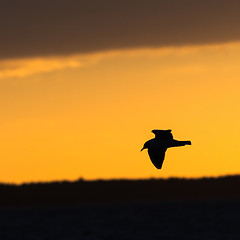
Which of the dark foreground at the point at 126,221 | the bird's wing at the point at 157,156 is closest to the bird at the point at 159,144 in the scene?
the bird's wing at the point at 157,156

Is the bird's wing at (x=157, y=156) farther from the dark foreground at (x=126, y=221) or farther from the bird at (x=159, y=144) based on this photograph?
the dark foreground at (x=126, y=221)

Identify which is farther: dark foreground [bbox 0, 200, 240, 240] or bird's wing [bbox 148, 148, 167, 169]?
dark foreground [bbox 0, 200, 240, 240]

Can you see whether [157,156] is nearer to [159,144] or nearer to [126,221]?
[159,144]

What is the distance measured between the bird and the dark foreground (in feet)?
148

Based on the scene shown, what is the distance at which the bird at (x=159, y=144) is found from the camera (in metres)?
23.7

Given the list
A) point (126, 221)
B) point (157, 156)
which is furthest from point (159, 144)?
point (126, 221)

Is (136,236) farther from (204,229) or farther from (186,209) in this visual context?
(186,209)

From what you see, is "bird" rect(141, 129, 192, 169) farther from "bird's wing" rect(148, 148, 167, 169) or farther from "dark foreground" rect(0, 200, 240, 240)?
"dark foreground" rect(0, 200, 240, 240)

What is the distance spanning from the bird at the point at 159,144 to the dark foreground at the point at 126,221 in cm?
4502

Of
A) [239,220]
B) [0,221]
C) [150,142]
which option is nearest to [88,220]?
[0,221]

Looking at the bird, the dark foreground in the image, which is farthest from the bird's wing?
the dark foreground

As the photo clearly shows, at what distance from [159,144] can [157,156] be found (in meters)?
1.68

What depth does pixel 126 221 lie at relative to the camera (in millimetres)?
85188

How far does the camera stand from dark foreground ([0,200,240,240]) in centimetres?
7462
